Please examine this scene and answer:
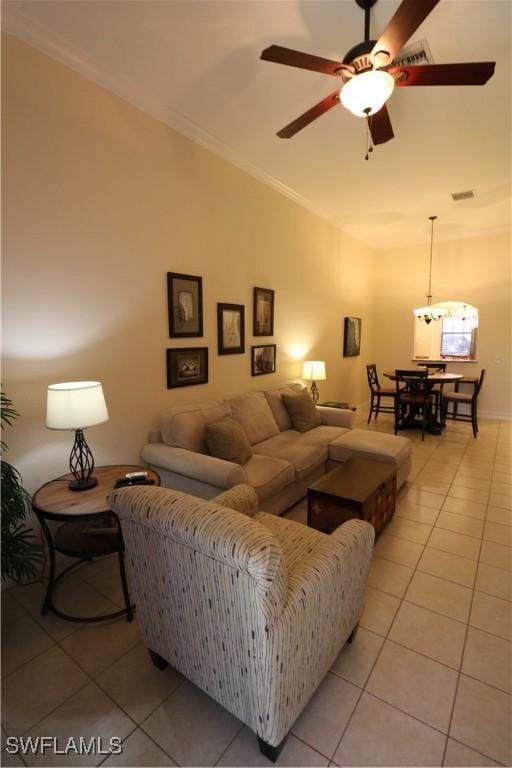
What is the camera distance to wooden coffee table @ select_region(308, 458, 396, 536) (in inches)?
93.8

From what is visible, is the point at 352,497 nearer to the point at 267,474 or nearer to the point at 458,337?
the point at 267,474

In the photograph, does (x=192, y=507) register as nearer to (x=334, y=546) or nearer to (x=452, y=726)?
(x=334, y=546)

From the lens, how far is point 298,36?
2.09 m

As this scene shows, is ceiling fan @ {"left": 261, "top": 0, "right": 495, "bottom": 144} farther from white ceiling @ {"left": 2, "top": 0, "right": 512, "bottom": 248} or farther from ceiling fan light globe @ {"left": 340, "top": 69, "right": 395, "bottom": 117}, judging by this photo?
white ceiling @ {"left": 2, "top": 0, "right": 512, "bottom": 248}

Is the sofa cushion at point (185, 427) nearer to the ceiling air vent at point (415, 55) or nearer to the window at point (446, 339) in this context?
the ceiling air vent at point (415, 55)

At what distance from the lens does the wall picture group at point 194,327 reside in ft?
9.89

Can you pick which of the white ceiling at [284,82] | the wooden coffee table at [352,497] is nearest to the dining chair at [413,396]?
the white ceiling at [284,82]

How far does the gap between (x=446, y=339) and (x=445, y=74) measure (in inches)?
226

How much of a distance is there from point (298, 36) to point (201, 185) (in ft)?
4.39

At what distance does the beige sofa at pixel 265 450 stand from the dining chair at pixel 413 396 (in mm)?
1757

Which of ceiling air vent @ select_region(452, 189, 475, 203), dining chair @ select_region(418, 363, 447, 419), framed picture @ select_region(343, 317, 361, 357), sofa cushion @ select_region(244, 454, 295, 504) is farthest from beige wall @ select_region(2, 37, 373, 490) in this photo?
dining chair @ select_region(418, 363, 447, 419)

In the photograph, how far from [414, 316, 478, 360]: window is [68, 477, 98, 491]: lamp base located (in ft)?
21.3

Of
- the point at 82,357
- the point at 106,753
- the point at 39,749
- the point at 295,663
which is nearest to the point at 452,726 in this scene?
the point at 295,663

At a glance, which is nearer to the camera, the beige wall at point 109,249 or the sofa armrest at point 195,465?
the beige wall at point 109,249
